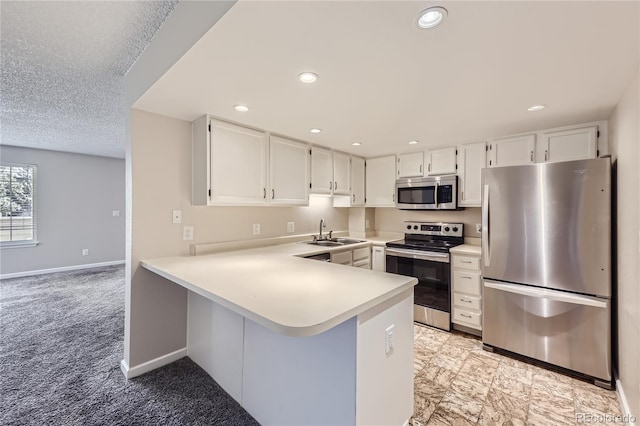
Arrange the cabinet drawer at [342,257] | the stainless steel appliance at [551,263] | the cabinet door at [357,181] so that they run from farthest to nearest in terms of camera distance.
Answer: the cabinet door at [357,181], the cabinet drawer at [342,257], the stainless steel appliance at [551,263]

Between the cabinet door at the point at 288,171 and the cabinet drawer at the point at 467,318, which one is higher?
the cabinet door at the point at 288,171

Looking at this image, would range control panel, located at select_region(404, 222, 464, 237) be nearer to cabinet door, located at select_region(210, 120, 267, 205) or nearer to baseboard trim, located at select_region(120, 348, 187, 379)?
cabinet door, located at select_region(210, 120, 267, 205)

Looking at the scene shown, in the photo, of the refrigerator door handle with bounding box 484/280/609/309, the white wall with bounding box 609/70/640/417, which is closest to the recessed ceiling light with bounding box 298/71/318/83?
the white wall with bounding box 609/70/640/417

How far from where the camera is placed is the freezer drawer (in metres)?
2.00

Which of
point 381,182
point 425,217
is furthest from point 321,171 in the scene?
point 425,217

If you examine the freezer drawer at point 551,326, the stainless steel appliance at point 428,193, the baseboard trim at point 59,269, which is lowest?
the baseboard trim at point 59,269

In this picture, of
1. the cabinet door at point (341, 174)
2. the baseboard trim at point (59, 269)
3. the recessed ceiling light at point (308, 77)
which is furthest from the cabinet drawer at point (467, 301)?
the baseboard trim at point (59, 269)

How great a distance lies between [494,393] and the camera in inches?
75.8

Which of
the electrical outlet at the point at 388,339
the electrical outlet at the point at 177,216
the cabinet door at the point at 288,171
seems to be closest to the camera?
the electrical outlet at the point at 388,339

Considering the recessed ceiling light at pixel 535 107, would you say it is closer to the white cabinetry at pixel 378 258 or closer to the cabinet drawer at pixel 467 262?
the cabinet drawer at pixel 467 262

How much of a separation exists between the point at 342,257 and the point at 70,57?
2854 mm

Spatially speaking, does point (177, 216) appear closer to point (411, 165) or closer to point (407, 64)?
point (407, 64)

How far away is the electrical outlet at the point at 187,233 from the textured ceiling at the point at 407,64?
3.13ft

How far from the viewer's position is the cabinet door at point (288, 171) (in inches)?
109
